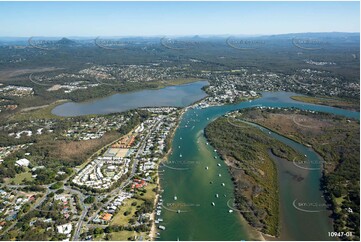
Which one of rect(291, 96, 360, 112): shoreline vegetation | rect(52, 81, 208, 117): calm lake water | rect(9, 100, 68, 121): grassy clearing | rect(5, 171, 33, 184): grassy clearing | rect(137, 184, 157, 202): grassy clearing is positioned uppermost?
rect(291, 96, 360, 112): shoreline vegetation

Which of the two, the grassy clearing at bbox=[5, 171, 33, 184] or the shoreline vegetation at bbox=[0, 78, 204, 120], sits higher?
the shoreline vegetation at bbox=[0, 78, 204, 120]

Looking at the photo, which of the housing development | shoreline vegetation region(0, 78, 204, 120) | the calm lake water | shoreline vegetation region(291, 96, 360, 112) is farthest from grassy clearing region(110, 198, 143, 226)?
shoreline vegetation region(291, 96, 360, 112)

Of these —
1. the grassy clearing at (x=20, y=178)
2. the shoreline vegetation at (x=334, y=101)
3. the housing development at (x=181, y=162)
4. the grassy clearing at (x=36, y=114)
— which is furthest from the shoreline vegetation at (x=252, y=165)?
the grassy clearing at (x=36, y=114)

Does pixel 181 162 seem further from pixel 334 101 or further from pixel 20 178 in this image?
pixel 334 101

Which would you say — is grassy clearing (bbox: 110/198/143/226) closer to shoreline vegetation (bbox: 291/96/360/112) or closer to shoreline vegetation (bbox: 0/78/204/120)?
shoreline vegetation (bbox: 0/78/204/120)

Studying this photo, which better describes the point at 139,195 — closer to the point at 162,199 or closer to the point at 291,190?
the point at 162,199

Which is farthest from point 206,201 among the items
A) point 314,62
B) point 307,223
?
point 314,62
